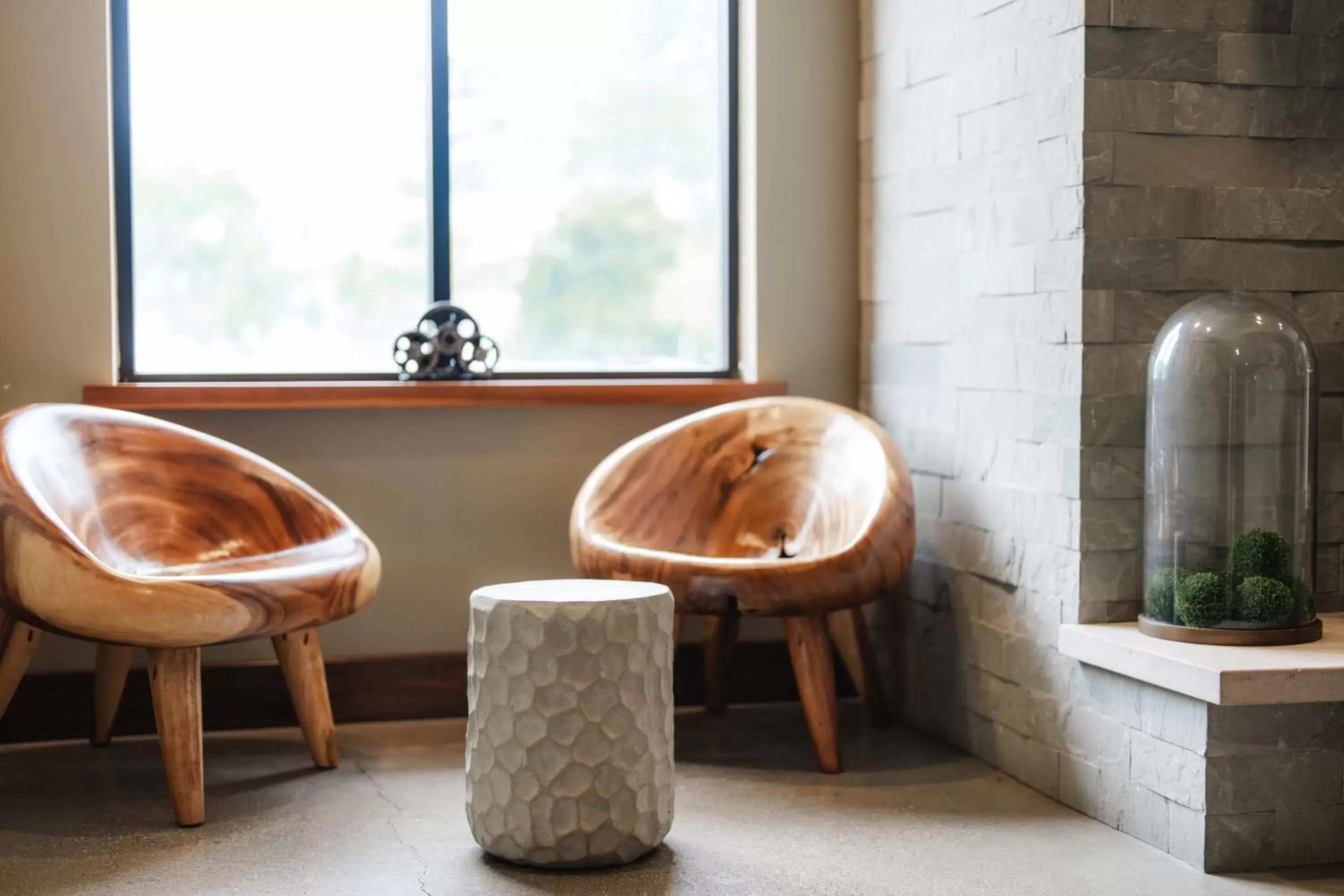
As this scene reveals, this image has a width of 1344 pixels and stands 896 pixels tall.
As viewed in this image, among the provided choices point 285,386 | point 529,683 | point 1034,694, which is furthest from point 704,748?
point 285,386

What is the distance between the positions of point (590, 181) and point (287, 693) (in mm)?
1314

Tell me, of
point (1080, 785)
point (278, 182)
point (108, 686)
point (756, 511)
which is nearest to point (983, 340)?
point (756, 511)

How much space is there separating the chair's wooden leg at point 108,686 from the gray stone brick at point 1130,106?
200 cm

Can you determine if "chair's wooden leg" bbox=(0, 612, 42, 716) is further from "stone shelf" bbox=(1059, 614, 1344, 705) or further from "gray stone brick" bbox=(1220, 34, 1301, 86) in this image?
"gray stone brick" bbox=(1220, 34, 1301, 86)

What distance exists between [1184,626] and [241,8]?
90.4 inches

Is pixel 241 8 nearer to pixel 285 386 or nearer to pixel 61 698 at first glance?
pixel 285 386

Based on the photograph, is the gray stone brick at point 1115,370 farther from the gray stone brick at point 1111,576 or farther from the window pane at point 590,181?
the window pane at point 590,181

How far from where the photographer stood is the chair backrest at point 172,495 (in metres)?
2.71

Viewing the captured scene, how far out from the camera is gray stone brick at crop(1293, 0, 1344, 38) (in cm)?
253

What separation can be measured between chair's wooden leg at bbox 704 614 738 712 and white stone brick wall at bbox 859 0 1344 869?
2.15ft

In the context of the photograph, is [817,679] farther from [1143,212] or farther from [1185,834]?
[1143,212]

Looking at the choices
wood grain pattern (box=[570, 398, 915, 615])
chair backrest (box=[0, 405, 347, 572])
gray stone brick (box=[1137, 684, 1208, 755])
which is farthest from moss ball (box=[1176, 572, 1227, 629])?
chair backrest (box=[0, 405, 347, 572])

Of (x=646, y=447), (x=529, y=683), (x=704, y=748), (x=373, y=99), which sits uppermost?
(x=373, y=99)

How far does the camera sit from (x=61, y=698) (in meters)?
3.04
